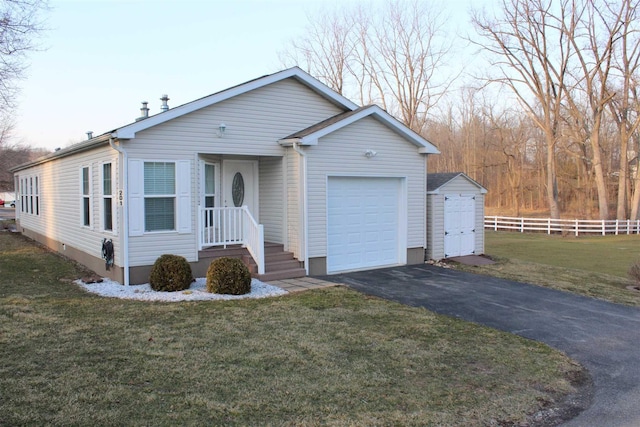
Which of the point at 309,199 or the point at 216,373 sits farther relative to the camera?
the point at 309,199

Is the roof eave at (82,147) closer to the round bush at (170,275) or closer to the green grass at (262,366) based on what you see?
the round bush at (170,275)

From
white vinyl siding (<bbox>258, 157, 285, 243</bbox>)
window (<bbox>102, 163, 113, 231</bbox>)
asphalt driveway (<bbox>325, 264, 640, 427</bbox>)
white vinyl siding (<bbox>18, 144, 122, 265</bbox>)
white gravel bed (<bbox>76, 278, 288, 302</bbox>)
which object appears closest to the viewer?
asphalt driveway (<bbox>325, 264, 640, 427</bbox>)

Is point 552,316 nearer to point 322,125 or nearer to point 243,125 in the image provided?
point 322,125

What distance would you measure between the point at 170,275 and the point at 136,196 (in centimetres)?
164

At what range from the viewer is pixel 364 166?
38.7ft

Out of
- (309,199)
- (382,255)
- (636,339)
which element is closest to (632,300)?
(636,339)

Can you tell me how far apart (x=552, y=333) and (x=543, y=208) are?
3725 cm

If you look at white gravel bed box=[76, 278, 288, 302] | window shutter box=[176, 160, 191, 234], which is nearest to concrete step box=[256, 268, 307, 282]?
white gravel bed box=[76, 278, 288, 302]

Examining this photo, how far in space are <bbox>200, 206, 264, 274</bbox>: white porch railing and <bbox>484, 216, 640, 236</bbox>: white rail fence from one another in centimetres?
2237

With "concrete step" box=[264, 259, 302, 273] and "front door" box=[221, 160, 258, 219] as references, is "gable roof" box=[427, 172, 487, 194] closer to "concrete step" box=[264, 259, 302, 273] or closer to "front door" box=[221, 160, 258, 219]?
"concrete step" box=[264, 259, 302, 273]

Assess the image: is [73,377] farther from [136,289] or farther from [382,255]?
[382,255]

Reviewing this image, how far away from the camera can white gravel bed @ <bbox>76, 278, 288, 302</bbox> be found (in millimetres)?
8562

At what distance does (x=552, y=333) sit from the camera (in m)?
7.13

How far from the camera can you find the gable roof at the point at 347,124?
10711 mm
